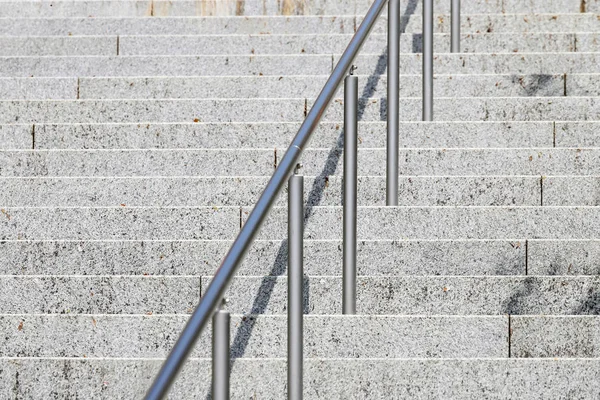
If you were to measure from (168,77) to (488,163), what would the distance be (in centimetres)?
206

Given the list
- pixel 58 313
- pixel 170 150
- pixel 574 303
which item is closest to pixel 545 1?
pixel 170 150

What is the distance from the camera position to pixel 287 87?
731cm

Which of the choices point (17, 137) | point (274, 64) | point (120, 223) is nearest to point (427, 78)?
point (274, 64)

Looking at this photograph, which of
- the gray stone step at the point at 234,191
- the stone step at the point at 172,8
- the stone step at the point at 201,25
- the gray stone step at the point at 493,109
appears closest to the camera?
the gray stone step at the point at 234,191

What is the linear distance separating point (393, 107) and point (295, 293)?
1789 millimetres

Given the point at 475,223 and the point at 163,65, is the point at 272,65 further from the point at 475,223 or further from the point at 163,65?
the point at 475,223

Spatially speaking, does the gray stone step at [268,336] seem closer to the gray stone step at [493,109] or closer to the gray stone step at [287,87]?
the gray stone step at [493,109]

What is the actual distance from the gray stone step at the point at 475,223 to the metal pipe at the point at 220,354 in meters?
2.18

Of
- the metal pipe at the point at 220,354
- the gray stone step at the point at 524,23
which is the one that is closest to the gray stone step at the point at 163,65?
the gray stone step at the point at 524,23

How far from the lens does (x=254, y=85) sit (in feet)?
24.0

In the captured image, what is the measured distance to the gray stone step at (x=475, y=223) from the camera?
5520mm

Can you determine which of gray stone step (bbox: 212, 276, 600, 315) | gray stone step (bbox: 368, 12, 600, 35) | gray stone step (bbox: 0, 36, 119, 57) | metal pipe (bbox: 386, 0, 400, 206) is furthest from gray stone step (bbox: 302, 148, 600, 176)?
gray stone step (bbox: 0, 36, 119, 57)

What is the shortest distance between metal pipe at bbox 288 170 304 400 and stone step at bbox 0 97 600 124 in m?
2.54

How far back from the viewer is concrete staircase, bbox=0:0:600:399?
4520mm
